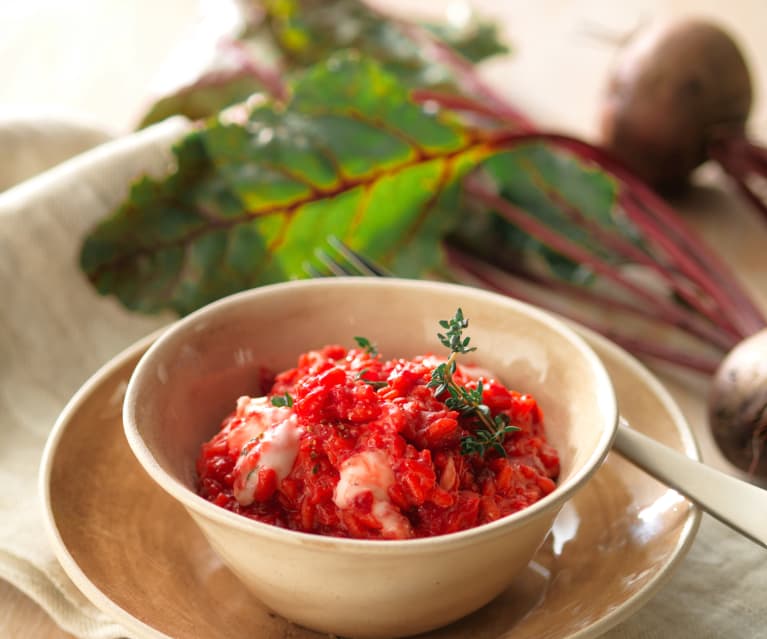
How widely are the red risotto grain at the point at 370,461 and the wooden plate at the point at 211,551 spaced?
0.38 ft

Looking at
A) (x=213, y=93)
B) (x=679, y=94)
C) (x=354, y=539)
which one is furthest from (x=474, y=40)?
(x=354, y=539)

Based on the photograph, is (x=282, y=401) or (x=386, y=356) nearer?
(x=282, y=401)

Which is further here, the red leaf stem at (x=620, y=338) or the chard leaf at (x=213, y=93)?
the chard leaf at (x=213, y=93)

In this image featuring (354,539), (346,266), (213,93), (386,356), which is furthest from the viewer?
(213,93)

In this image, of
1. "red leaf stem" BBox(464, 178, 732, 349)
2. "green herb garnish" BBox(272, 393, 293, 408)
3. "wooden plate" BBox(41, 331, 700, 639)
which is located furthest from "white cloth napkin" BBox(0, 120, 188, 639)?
"red leaf stem" BBox(464, 178, 732, 349)

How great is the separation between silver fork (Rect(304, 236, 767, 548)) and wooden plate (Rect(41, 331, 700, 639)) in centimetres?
3

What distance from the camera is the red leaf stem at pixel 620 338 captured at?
72.3 inches

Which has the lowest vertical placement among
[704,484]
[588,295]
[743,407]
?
[588,295]

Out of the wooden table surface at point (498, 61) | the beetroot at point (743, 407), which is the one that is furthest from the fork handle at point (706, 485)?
the wooden table surface at point (498, 61)

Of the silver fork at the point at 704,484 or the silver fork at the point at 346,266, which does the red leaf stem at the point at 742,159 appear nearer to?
the silver fork at the point at 346,266

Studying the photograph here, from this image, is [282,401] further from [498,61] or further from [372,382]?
[498,61]

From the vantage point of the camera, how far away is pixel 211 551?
1287mm

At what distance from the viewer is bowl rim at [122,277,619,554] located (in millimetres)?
963

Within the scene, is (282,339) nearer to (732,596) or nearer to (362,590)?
(362,590)
